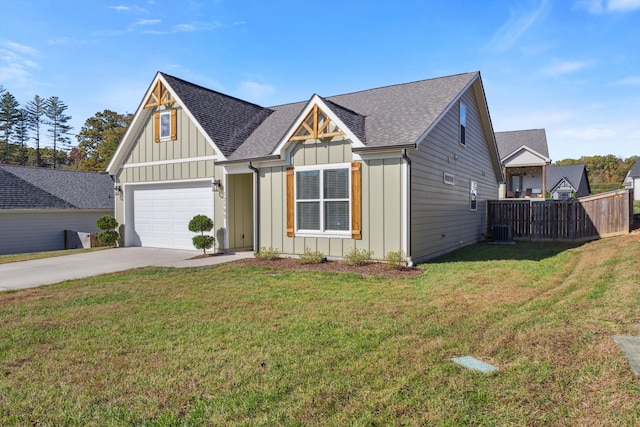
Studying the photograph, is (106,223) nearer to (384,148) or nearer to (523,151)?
(384,148)

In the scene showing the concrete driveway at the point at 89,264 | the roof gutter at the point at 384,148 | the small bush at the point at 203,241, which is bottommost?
the concrete driveway at the point at 89,264

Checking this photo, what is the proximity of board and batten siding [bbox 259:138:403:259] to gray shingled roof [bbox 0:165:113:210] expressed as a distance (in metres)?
15.6

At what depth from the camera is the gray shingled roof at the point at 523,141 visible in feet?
95.1

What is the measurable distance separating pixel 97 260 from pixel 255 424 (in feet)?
36.0

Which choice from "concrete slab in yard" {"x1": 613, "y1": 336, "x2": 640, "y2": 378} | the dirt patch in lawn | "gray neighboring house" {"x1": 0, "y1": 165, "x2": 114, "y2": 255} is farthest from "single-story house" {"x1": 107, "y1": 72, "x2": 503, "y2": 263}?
"gray neighboring house" {"x1": 0, "y1": 165, "x2": 114, "y2": 255}

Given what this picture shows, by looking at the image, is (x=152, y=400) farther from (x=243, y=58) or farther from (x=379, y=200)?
(x=243, y=58)

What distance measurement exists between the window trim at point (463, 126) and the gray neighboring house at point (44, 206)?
20.1 m

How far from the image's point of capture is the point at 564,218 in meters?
14.6

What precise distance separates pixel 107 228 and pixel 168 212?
2.90 m

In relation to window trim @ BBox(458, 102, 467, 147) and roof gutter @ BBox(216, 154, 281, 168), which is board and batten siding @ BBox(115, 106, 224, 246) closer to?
roof gutter @ BBox(216, 154, 281, 168)

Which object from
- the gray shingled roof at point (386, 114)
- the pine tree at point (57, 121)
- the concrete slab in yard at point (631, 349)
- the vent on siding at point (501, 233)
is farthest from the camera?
the pine tree at point (57, 121)

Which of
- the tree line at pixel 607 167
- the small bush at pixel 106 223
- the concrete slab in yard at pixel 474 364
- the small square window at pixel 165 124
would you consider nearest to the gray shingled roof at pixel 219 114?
the small square window at pixel 165 124

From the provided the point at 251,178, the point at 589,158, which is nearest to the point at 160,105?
the point at 251,178

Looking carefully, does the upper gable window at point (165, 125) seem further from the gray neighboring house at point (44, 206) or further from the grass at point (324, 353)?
the gray neighboring house at point (44, 206)
